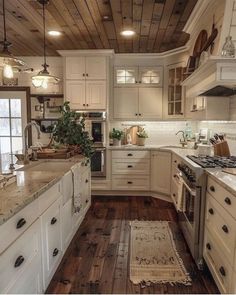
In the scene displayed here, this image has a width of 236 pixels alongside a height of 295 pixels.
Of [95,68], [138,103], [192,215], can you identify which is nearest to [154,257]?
[192,215]

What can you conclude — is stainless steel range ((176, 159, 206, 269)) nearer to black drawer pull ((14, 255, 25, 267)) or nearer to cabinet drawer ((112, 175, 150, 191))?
black drawer pull ((14, 255, 25, 267))

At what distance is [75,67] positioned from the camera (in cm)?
459

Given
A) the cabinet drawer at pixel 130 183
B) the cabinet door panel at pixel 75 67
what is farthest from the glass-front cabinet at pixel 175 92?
the cabinet door panel at pixel 75 67

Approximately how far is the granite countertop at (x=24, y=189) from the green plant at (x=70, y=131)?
88cm

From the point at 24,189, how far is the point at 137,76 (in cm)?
366

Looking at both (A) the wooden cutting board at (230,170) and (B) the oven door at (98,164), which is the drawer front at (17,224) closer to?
(A) the wooden cutting board at (230,170)

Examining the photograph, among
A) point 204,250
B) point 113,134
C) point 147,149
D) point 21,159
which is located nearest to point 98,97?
point 113,134

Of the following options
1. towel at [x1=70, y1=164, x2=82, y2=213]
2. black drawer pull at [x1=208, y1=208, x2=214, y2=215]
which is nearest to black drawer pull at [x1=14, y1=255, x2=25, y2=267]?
towel at [x1=70, y1=164, x2=82, y2=213]

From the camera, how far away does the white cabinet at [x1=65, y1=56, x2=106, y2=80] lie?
4562 mm

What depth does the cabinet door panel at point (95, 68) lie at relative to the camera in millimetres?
4559

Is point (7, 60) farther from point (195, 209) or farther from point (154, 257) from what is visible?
point (154, 257)

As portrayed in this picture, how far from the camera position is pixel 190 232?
2.58 m

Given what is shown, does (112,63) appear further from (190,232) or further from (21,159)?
(190,232)

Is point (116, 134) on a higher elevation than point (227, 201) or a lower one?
higher
